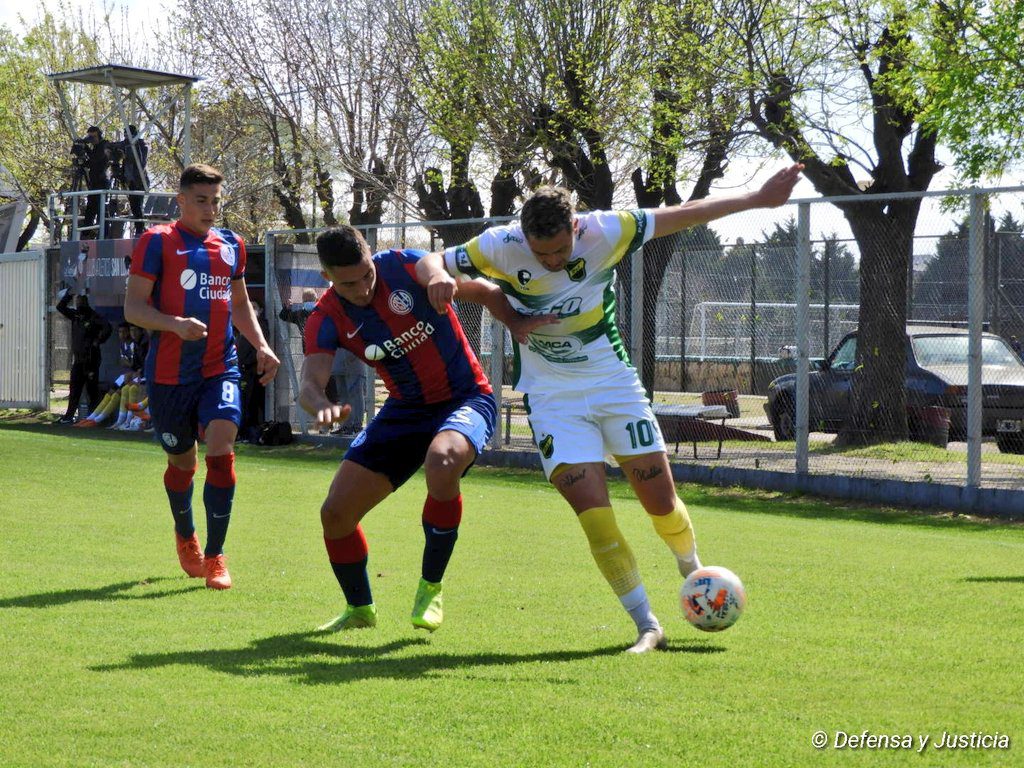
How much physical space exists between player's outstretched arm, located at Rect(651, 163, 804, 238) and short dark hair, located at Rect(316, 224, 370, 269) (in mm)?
1350

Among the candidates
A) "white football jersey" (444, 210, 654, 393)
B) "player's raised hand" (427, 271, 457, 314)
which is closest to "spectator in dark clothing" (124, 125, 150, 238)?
"white football jersey" (444, 210, 654, 393)

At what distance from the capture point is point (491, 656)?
18.7ft

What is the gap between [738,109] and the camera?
17.7 meters

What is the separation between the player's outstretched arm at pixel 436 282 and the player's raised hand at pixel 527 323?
0.34 m

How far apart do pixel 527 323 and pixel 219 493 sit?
9.01 feet

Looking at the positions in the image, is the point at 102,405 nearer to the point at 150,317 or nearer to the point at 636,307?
the point at 636,307

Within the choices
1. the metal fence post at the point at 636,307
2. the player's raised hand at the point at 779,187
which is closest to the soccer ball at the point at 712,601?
the player's raised hand at the point at 779,187

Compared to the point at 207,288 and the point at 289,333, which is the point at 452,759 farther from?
the point at 289,333

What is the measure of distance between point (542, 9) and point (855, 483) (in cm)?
1063

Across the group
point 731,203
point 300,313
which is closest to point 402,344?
point 731,203

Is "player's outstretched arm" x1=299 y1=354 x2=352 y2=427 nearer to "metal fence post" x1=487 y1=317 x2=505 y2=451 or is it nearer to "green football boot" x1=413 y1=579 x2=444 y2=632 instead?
"green football boot" x1=413 y1=579 x2=444 y2=632

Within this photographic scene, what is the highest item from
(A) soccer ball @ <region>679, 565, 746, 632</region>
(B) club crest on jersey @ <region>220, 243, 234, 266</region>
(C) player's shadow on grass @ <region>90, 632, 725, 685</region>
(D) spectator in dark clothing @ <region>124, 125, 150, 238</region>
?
(D) spectator in dark clothing @ <region>124, 125, 150, 238</region>

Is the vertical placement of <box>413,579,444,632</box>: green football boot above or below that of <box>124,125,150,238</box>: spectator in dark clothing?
below

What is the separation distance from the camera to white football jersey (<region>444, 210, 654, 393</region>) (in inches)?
241
